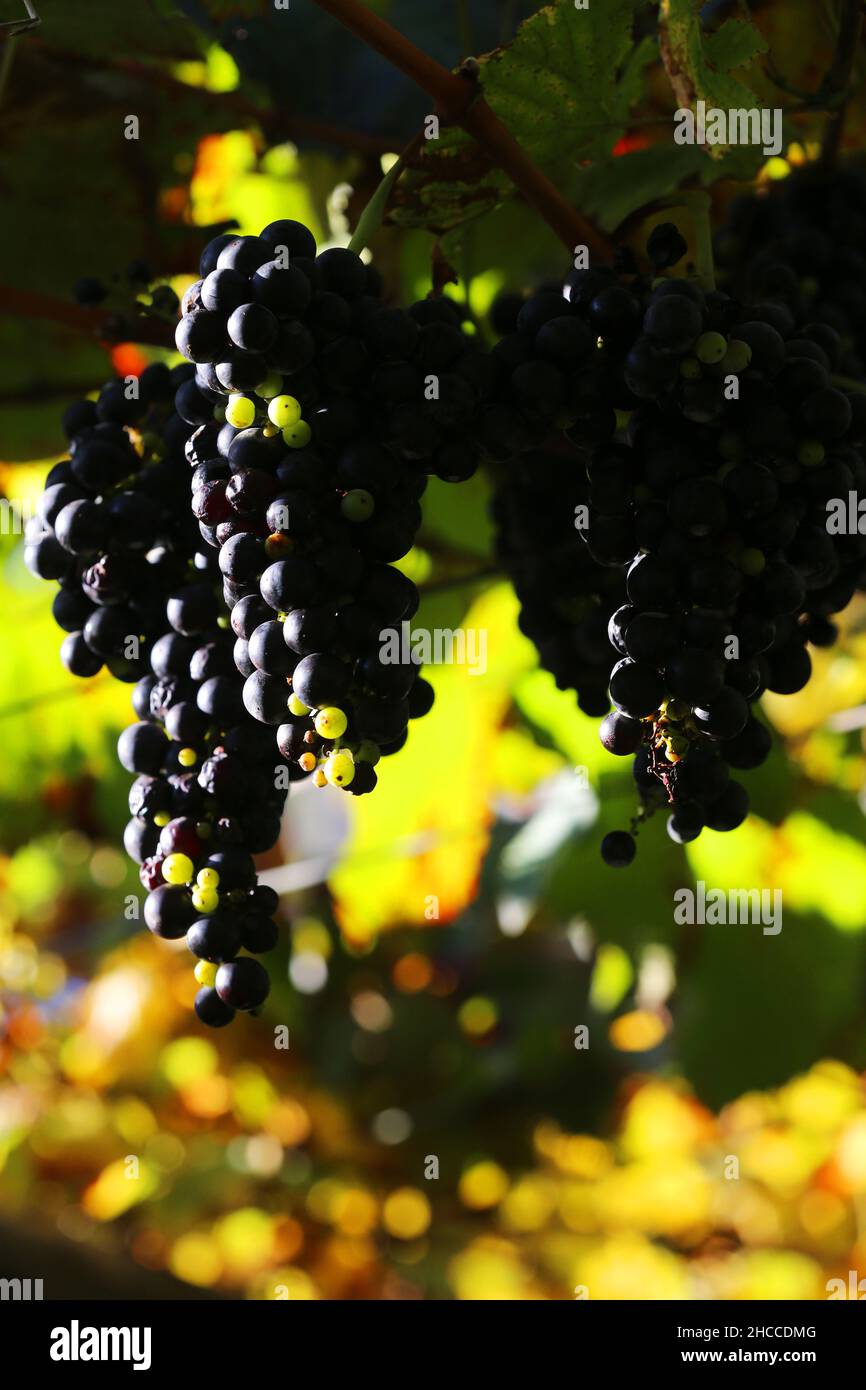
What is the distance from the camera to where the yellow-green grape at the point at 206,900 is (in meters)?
0.63

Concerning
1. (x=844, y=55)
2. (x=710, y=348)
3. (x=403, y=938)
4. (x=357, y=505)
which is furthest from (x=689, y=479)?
(x=403, y=938)

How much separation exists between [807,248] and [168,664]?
A: 0.55 m

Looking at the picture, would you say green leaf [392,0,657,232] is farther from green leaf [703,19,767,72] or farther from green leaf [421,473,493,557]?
green leaf [421,473,493,557]

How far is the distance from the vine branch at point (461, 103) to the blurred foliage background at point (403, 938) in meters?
0.11

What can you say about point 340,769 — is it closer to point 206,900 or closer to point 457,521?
point 206,900

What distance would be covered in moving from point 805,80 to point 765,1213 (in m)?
1.83

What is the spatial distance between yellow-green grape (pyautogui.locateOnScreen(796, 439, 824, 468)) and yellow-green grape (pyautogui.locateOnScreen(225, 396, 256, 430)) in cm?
28

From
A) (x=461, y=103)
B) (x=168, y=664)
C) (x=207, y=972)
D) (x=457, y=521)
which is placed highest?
(x=457, y=521)

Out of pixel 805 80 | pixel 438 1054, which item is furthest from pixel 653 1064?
pixel 805 80

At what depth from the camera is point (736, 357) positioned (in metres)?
0.62

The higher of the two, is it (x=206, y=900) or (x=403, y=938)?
(x=403, y=938)

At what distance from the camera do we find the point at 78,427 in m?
0.80

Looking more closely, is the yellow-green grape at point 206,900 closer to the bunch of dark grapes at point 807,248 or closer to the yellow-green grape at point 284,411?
the yellow-green grape at point 284,411

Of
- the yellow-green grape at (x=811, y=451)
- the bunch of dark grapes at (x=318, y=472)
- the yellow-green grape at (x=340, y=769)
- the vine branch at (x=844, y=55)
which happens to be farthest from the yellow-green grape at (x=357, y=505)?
the vine branch at (x=844, y=55)
